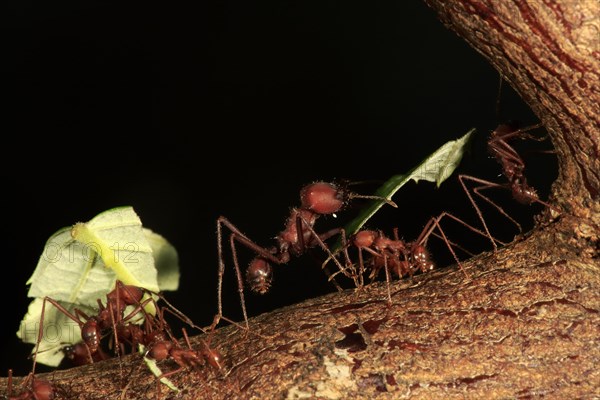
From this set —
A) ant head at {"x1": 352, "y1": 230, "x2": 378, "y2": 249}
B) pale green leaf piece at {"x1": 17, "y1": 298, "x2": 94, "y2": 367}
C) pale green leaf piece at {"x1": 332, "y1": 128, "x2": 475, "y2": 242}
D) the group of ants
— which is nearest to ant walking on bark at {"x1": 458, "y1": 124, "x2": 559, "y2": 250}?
the group of ants

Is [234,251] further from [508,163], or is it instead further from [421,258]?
[508,163]

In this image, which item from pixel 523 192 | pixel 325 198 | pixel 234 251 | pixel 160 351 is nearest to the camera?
pixel 160 351

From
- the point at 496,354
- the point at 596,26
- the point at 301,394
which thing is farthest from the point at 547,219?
the point at 301,394

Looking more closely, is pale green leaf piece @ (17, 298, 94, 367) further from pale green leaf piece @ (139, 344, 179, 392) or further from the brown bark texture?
pale green leaf piece @ (139, 344, 179, 392)

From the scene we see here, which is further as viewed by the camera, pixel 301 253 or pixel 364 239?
pixel 301 253

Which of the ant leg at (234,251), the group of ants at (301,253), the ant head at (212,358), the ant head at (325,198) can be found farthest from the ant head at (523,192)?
the ant head at (212,358)

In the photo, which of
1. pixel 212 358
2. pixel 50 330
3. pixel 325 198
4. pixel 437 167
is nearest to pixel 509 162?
pixel 437 167
